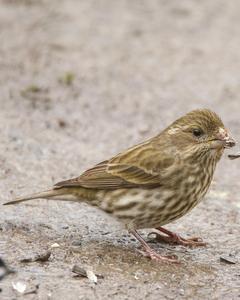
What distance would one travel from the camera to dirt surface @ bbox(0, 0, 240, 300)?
689 cm

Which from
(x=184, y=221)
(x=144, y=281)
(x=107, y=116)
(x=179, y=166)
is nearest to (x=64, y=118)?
(x=107, y=116)

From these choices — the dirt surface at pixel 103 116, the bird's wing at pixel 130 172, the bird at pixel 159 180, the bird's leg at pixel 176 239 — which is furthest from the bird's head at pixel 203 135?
the dirt surface at pixel 103 116

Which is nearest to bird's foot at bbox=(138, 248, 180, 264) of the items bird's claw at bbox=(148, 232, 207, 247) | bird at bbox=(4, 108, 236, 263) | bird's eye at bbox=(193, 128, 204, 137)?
bird at bbox=(4, 108, 236, 263)

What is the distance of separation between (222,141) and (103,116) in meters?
4.39

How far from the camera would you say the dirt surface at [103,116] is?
6891 mm

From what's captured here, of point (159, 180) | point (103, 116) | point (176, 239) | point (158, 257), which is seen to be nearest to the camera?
point (158, 257)

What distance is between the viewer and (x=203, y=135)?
7477mm

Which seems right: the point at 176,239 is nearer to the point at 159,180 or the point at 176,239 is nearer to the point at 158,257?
the point at 158,257

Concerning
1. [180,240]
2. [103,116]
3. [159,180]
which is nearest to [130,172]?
[159,180]

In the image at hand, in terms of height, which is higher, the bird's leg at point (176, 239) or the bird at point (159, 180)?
the bird at point (159, 180)

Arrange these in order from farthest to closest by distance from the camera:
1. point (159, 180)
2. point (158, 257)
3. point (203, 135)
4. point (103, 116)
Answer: point (103, 116) → point (203, 135) → point (159, 180) → point (158, 257)

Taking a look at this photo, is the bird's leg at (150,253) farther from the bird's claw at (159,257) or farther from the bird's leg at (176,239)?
the bird's leg at (176,239)

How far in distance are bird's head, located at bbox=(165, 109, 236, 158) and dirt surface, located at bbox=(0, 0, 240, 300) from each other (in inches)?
35.6

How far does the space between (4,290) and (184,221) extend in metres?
2.67
